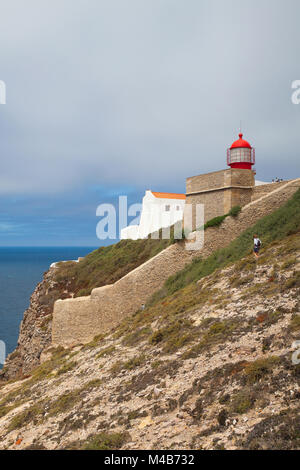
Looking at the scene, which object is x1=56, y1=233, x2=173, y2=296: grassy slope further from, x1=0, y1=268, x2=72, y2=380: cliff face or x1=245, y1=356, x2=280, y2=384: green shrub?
x1=245, y1=356, x2=280, y2=384: green shrub

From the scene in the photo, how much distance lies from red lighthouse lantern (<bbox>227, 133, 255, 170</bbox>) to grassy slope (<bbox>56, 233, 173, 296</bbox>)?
6.90 meters

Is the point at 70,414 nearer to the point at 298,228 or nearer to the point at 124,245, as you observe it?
the point at 298,228

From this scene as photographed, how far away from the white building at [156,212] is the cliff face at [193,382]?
20.7 meters

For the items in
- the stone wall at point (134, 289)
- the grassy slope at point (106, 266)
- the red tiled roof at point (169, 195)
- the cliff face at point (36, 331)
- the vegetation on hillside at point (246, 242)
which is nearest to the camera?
the vegetation on hillside at point (246, 242)

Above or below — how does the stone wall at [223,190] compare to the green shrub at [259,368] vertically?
above

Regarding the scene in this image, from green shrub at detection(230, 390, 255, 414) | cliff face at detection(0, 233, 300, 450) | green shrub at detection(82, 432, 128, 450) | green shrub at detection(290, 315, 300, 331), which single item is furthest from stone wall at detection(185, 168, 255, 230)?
green shrub at detection(82, 432, 128, 450)

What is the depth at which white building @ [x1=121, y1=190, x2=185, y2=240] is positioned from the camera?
3241cm

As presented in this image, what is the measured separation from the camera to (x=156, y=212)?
111 ft

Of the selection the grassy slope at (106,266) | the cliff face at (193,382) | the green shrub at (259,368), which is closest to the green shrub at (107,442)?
the cliff face at (193,382)

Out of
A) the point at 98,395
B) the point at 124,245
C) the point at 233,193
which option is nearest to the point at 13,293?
the point at 124,245

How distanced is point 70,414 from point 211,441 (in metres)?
3.84

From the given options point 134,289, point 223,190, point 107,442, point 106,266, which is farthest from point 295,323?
point 106,266

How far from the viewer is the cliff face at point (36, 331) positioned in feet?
64.0

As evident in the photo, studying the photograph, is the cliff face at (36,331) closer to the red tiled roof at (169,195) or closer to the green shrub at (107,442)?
the green shrub at (107,442)
